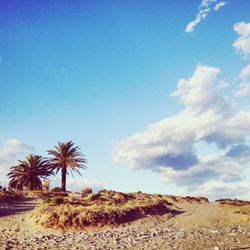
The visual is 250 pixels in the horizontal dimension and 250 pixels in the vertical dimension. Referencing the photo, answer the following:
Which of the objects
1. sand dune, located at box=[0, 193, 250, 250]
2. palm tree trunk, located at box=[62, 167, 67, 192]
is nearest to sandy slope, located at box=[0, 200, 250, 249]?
sand dune, located at box=[0, 193, 250, 250]

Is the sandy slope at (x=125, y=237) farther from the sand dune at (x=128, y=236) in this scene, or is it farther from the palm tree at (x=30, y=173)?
the palm tree at (x=30, y=173)

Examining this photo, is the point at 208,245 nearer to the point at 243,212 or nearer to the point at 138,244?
the point at 138,244

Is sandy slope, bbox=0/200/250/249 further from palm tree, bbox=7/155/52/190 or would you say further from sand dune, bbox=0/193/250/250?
palm tree, bbox=7/155/52/190

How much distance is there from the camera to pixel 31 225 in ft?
80.4

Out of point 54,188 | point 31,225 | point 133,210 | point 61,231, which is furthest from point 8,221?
point 54,188

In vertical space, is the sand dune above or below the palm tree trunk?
below

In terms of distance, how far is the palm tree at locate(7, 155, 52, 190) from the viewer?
193ft

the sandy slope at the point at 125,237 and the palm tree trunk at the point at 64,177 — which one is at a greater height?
the palm tree trunk at the point at 64,177

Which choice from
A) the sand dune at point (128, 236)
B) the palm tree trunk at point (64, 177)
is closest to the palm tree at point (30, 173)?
the palm tree trunk at point (64, 177)

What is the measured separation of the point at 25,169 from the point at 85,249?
147ft

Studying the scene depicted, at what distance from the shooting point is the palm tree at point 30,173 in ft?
193

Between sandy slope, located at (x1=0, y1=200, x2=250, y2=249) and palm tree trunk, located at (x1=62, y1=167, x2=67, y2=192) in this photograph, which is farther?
palm tree trunk, located at (x1=62, y1=167, x2=67, y2=192)

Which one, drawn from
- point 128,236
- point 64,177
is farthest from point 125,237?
point 64,177

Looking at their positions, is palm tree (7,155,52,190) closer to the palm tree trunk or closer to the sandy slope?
the palm tree trunk
